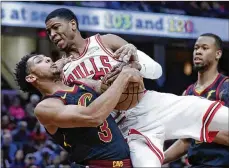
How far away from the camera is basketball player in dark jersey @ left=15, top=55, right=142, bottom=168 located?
494cm

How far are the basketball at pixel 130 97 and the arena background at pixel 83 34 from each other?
649cm

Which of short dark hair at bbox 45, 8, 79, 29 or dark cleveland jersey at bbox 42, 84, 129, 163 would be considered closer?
dark cleveland jersey at bbox 42, 84, 129, 163

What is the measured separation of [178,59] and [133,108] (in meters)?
16.2

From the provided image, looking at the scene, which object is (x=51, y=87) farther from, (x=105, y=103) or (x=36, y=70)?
(x=105, y=103)

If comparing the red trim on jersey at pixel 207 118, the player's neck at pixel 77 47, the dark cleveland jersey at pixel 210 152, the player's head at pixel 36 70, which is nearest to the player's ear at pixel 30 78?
the player's head at pixel 36 70

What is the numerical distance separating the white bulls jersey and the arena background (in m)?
6.20

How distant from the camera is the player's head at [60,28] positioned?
5652 mm

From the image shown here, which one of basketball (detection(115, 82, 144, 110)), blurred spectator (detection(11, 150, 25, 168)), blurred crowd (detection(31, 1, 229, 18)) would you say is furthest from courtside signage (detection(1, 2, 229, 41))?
basketball (detection(115, 82, 144, 110))

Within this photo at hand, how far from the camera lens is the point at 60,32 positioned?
5668mm

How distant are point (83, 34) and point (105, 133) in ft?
33.7

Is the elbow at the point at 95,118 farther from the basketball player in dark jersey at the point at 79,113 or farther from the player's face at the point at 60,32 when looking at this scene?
the player's face at the point at 60,32

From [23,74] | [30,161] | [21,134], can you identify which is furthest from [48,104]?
[21,134]

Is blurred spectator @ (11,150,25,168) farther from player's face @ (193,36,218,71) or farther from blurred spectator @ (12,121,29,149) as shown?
player's face @ (193,36,218,71)

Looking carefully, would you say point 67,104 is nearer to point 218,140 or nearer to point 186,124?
point 186,124
